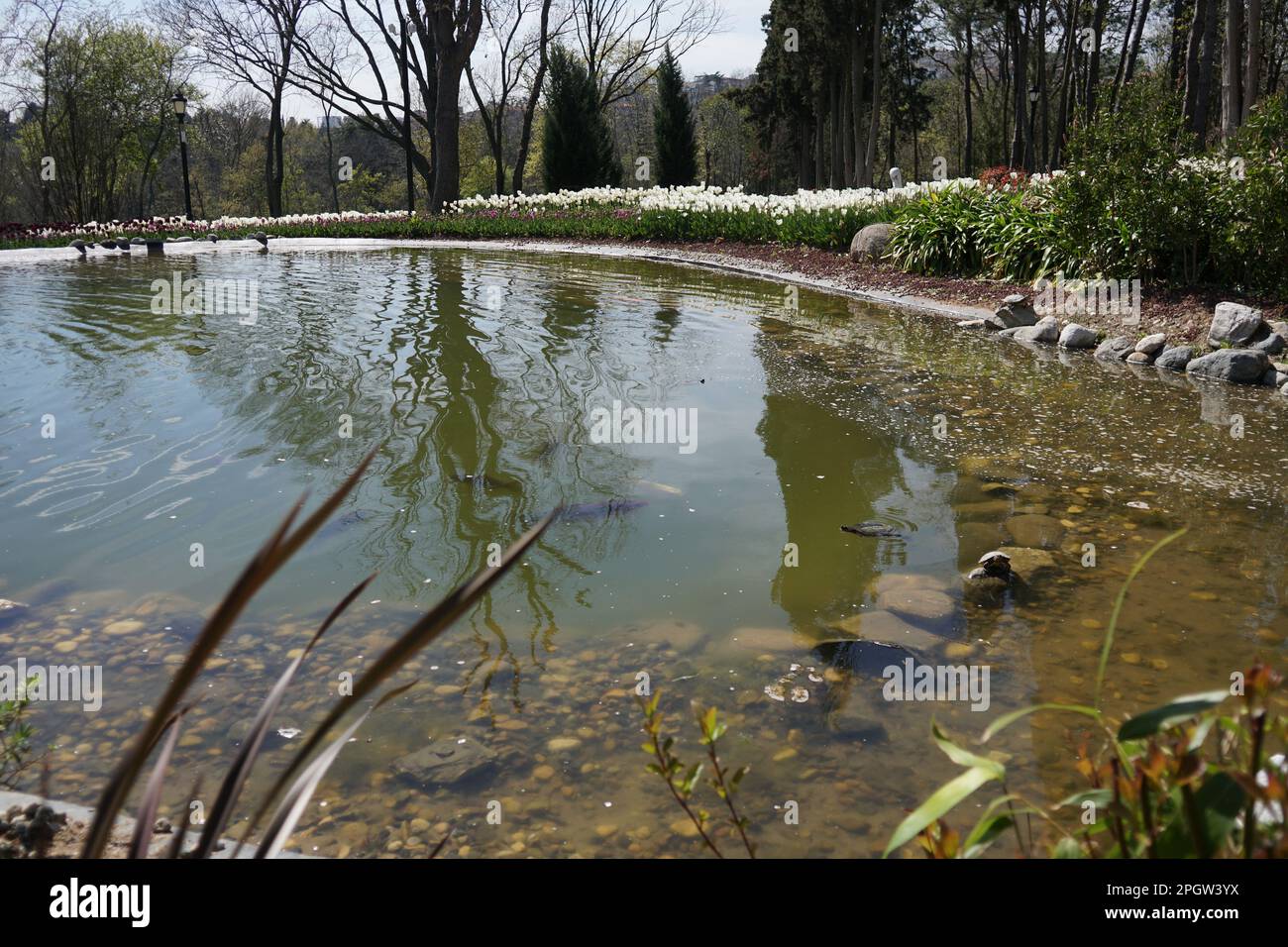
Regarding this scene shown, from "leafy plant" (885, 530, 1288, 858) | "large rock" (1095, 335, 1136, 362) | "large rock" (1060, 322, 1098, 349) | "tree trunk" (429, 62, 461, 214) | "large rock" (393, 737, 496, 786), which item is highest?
"tree trunk" (429, 62, 461, 214)

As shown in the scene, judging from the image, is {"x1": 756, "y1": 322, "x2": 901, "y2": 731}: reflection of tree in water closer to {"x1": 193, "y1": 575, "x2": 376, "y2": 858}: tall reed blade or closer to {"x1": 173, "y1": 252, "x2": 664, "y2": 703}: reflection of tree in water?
{"x1": 173, "y1": 252, "x2": 664, "y2": 703}: reflection of tree in water

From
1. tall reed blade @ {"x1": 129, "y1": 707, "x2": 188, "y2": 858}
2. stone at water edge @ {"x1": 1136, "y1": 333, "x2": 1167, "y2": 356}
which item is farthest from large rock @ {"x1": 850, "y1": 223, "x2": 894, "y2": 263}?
tall reed blade @ {"x1": 129, "y1": 707, "x2": 188, "y2": 858}

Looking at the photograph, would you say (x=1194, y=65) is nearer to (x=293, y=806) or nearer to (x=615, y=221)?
(x=615, y=221)

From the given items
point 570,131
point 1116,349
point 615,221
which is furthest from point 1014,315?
point 570,131

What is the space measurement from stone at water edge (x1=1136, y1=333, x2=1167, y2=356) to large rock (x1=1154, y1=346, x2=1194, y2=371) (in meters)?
0.18

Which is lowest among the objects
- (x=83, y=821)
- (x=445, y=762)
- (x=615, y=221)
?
(x=445, y=762)

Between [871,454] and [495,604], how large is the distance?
308 centimetres

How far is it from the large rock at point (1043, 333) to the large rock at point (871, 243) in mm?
4966

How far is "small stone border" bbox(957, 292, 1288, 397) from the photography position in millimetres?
8078

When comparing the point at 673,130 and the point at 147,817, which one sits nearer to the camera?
the point at 147,817

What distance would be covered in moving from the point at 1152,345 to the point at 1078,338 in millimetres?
829

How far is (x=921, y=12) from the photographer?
33.5 metres

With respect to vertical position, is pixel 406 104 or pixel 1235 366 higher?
pixel 406 104

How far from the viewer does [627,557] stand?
15.4 ft
